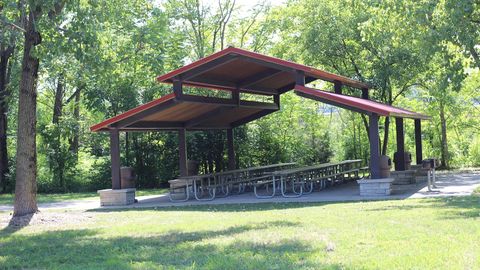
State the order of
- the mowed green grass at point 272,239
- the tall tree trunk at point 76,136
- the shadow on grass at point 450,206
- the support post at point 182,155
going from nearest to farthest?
the mowed green grass at point 272,239 → the shadow on grass at point 450,206 → the support post at point 182,155 → the tall tree trunk at point 76,136

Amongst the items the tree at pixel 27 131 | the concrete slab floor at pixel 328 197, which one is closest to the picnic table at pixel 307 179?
the concrete slab floor at pixel 328 197

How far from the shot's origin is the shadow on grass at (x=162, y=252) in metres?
6.42

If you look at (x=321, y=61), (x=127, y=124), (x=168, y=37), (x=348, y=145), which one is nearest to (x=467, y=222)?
(x=127, y=124)

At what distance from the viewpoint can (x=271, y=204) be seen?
43.3 ft

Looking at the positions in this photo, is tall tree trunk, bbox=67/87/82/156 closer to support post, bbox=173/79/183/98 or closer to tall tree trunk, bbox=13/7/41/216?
support post, bbox=173/79/183/98

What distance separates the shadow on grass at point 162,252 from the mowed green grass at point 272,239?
0.01 meters

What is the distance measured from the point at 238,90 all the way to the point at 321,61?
20.7 ft

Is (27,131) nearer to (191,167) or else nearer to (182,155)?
(182,155)

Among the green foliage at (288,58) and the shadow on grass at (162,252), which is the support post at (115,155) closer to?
the green foliage at (288,58)

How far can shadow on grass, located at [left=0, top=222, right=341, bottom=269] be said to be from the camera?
253 inches

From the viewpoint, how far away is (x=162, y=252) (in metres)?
7.36

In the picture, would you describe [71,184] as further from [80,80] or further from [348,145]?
[348,145]

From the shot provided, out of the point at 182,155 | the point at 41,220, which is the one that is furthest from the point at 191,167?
the point at 41,220

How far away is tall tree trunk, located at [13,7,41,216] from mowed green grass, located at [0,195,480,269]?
0.93 m
